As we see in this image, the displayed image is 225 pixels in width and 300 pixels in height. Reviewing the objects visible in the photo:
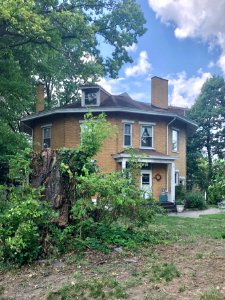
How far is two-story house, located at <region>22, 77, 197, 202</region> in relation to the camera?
20859 millimetres

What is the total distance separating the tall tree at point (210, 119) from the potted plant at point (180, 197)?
30.8 feet

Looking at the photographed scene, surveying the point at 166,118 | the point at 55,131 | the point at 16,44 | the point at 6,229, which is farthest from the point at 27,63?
the point at 6,229

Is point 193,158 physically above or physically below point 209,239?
above

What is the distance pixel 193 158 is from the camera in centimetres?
3023

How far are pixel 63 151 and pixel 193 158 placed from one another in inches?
955

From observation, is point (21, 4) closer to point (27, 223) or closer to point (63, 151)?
point (63, 151)

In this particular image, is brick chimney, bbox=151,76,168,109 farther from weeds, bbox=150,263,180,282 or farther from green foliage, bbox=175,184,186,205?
weeds, bbox=150,263,180,282

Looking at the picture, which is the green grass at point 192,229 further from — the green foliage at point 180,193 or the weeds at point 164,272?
the green foliage at point 180,193

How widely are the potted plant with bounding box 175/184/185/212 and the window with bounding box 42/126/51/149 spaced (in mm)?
9316

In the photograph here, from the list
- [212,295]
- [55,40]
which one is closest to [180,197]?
[55,40]

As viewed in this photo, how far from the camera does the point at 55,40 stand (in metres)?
17.1

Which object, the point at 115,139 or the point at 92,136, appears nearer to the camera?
the point at 92,136

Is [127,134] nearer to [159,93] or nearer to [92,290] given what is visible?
[159,93]

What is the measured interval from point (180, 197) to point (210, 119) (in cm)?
Result: 1316
